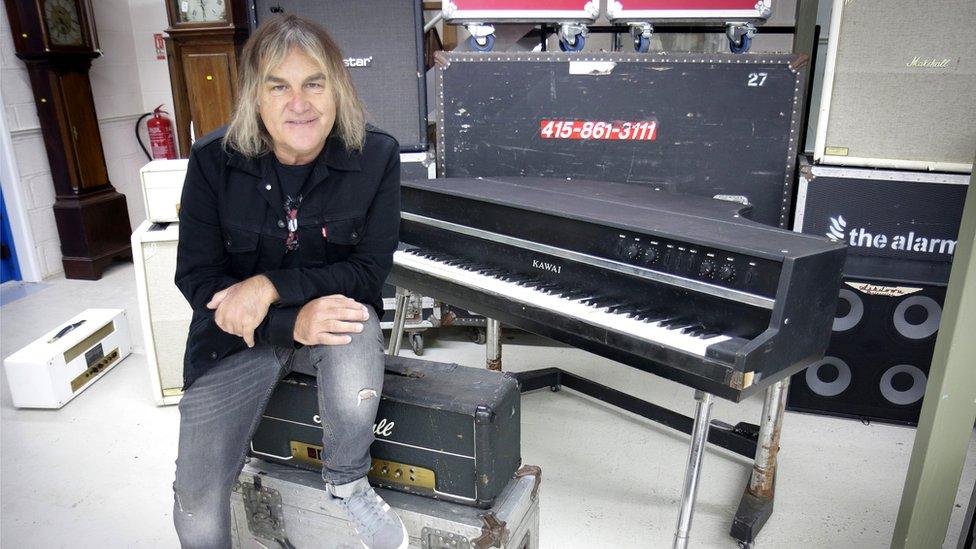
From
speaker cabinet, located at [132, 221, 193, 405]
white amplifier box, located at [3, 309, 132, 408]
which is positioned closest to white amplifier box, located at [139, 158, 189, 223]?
speaker cabinet, located at [132, 221, 193, 405]

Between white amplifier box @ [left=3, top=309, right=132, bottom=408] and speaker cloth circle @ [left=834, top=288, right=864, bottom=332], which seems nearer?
speaker cloth circle @ [left=834, top=288, right=864, bottom=332]

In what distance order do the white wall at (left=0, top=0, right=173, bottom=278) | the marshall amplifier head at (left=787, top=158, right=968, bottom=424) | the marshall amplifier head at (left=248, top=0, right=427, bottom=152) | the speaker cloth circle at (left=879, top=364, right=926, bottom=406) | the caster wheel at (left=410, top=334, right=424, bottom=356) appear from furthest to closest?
the white wall at (left=0, top=0, right=173, bottom=278) → the caster wheel at (left=410, top=334, right=424, bottom=356) → the marshall amplifier head at (left=248, top=0, right=427, bottom=152) → the speaker cloth circle at (left=879, top=364, right=926, bottom=406) → the marshall amplifier head at (left=787, top=158, right=968, bottom=424)

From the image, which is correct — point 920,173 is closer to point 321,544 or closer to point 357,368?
point 357,368

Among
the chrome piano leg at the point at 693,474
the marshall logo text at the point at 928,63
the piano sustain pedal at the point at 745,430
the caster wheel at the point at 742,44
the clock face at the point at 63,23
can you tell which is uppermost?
the clock face at the point at 63,23

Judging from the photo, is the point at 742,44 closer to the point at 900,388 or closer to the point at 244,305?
the point at 900,388

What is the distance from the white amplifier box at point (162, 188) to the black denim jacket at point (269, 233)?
3.83ft

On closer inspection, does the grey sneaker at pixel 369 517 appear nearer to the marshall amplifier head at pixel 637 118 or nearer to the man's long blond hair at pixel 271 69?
the man's long blond hair at pixel 271 69

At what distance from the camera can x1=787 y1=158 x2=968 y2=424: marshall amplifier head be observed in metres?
2.30

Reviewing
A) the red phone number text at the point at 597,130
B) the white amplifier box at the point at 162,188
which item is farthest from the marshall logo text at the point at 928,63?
the white amplifier box at the point at 162,188

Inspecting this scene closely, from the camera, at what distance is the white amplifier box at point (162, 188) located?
2.50 meters

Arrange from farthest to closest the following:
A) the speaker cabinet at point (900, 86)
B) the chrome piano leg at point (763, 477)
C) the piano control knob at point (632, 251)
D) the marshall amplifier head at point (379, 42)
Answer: the marshall amplifier head at point (379, 42)
the speaker cabinet at point (900, 86)
the chrome piano leg at point (763, 477)
the piano control knob at point (632, 251)

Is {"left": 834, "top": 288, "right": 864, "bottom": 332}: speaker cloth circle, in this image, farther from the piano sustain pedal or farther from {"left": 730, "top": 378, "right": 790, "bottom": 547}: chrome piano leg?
{"left": 730, "top": 378, "right": 790, "bottom": 547}: chrome piano leg

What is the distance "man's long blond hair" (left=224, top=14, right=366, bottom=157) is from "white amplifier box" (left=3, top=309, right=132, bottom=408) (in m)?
1.69

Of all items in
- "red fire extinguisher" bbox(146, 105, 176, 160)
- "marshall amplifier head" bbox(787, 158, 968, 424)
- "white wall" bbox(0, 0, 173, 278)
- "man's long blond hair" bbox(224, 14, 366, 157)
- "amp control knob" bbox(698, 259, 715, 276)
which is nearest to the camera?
"man's long blond hair" bbox(224, 14, 366, 157)
